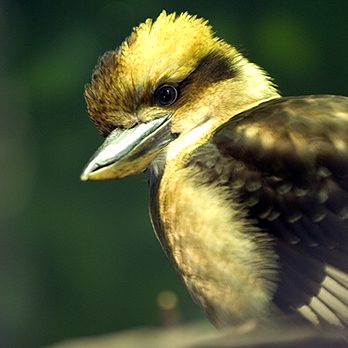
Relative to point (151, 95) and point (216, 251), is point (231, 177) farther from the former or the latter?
point (151, 95)

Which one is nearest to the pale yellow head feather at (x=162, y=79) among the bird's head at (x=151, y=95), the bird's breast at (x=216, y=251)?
the bird's head at (x=151, y=95)

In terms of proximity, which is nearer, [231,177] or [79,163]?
[231,177]

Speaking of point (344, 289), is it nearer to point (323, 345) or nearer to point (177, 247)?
point (177, 247)

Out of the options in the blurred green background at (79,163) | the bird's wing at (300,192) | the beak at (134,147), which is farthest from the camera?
the blurred green background at (79,163)

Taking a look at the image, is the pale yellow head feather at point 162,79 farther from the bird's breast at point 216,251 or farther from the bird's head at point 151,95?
the bird's breast at point 216,251

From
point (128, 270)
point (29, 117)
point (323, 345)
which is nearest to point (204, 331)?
point (323, 345)

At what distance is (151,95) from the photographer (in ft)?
9.94

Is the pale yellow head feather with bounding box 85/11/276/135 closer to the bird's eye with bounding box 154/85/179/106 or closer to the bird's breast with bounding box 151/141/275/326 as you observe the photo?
the bird's eye with bounding box 154/85/179/106

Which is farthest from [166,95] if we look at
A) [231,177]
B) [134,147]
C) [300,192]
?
[300,192]

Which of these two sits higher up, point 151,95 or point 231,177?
point 151,95

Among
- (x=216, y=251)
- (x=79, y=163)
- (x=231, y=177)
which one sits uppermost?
(x=231, y=177)

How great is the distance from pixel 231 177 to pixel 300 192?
0.15 m

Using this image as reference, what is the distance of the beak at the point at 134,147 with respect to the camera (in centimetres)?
298

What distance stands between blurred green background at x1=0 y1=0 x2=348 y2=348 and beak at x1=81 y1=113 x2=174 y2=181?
279cm
